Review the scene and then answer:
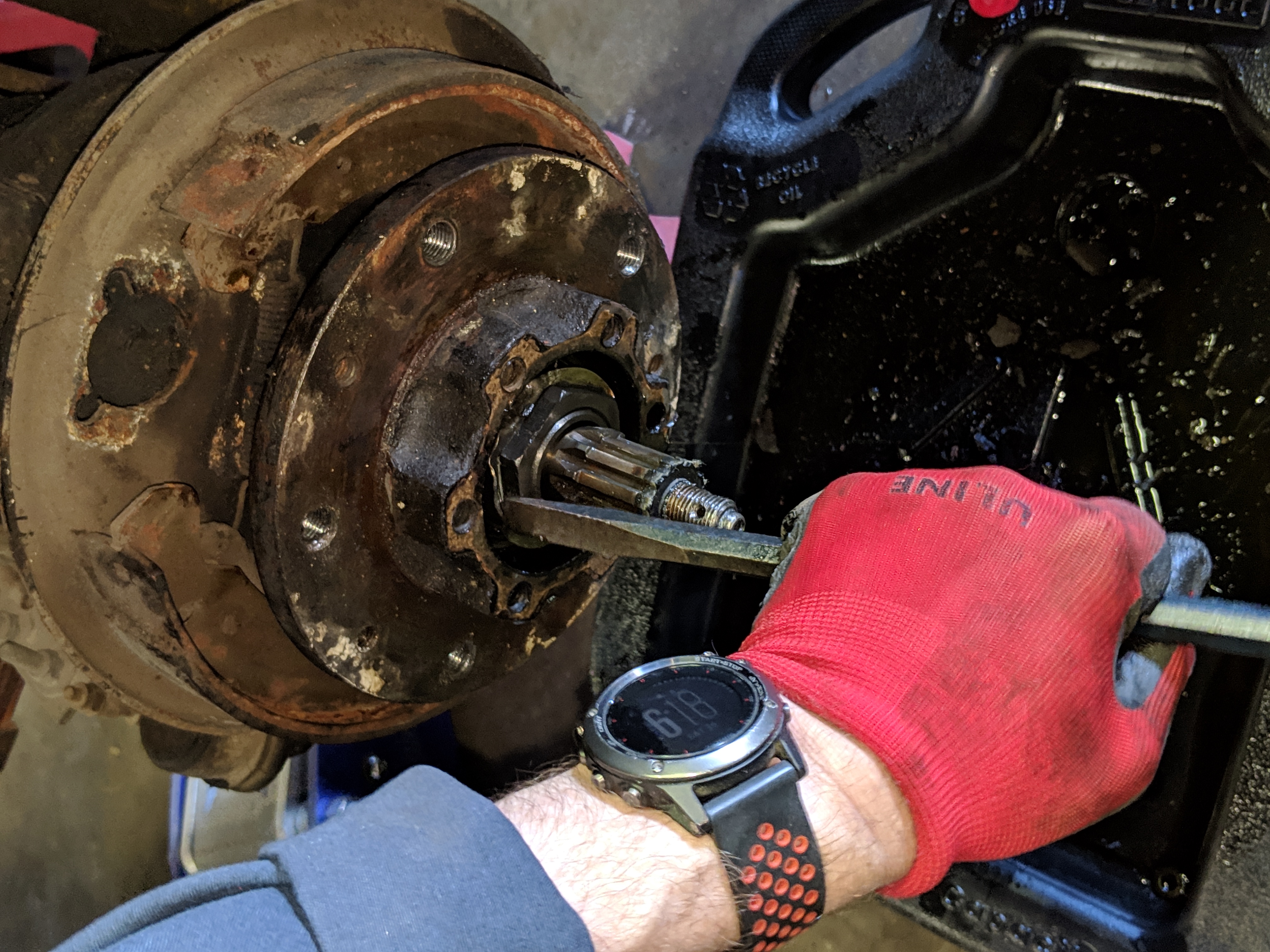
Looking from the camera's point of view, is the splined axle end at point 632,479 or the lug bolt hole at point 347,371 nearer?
the lug bolt hole at point 347,371

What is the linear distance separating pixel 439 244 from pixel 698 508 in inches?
12.1

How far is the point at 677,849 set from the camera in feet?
2.17

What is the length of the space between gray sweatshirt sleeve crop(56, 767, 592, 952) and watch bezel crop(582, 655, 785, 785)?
0.10 meters

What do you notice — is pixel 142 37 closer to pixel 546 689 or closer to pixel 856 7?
pixel 856 7

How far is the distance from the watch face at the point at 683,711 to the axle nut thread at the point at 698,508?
12 cm

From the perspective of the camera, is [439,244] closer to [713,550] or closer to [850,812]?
[713,550]

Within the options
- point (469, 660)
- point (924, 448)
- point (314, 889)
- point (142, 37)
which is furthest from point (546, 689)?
point (142, 37)

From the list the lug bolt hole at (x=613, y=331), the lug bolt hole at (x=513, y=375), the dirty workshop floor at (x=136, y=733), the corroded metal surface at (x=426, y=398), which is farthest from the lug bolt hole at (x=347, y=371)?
the dirty workshop floor at (x=136, y=733)

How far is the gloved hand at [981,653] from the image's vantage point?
2.25 ft

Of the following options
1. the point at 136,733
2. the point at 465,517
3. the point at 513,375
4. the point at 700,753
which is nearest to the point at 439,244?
the point at 513,375

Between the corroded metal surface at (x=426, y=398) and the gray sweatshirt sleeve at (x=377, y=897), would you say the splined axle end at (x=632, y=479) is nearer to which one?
the corroded metal surface at (x=426, y=398)

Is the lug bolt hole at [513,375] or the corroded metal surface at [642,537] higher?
the lug bolt hole at [513,375]

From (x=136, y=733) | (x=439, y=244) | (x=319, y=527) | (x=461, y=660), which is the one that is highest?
(x=439, y=244)

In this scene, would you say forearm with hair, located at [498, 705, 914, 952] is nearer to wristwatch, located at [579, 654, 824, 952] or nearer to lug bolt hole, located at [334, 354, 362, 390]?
wristwatch, located at [579, 654, 824, 952]
